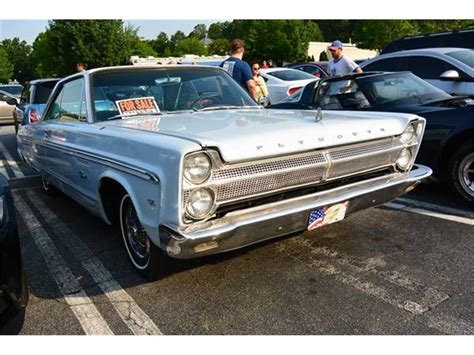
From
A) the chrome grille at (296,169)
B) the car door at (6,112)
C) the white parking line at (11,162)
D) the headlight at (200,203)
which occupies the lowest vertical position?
the car door at (6,112)

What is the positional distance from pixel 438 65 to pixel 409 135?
451cm

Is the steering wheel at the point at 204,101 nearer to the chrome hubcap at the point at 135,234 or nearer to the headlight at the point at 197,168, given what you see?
the chrome hubcap at the point at 135,234

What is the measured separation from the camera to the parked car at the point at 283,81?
39.9 ft

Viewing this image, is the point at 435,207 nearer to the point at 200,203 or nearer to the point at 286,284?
the point at 286,284

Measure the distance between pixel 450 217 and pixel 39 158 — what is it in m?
4.41

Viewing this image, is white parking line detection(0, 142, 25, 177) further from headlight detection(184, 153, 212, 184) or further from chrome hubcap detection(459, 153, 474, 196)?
chrome hubcap detection(459, 153, 474, 196)

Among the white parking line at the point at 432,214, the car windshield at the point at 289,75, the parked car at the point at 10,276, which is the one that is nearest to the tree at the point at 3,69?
the car windshield at the point at 289,75

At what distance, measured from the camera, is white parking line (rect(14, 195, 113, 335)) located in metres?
2.82

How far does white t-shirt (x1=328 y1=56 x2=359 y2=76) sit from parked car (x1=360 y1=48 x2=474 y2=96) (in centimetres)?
101

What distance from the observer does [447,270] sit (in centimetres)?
323

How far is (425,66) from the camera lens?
7.64 m

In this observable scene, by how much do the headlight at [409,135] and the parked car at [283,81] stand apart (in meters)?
8.50

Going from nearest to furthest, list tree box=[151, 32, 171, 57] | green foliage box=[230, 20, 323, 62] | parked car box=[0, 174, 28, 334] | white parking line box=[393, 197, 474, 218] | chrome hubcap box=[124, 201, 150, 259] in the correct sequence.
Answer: parked car box=[0, 174, 28, 334]
chrome hubcap box=[124, 201, 150, 259]
white parking line box=[393, 197, 474, 218]
green foliage box=[230, 20, 323, 62]
tree box=[151, 32, 171, 57]

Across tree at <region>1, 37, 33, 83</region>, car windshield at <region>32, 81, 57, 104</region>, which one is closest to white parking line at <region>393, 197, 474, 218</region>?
car windshield at <region>32, 81, 57, 104</region>
